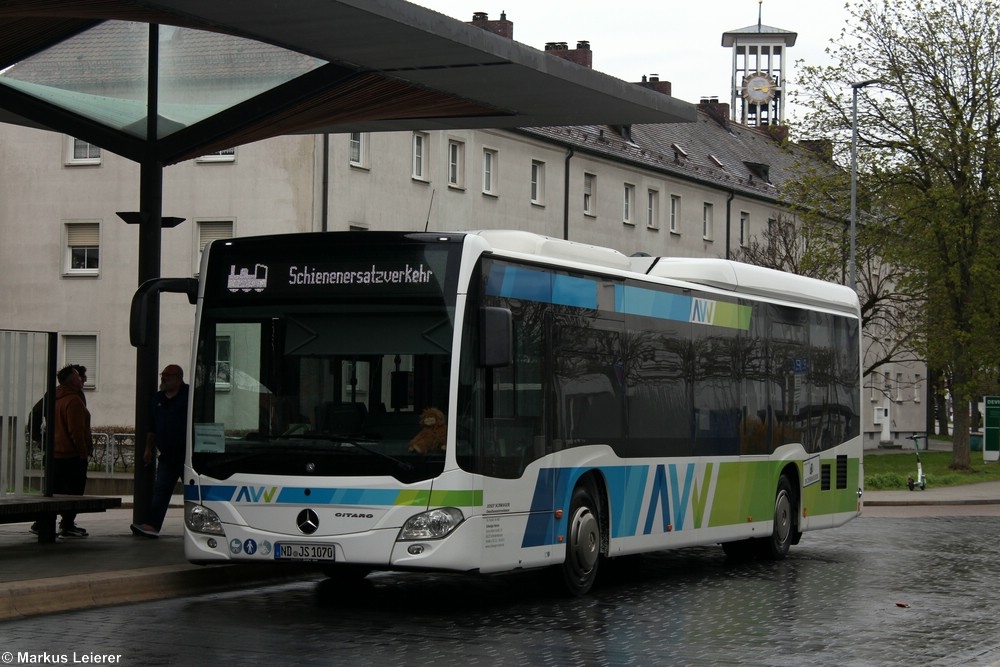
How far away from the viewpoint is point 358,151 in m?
44.9

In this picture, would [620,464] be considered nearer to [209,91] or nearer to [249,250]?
[249,250]

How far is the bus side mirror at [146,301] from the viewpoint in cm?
1287

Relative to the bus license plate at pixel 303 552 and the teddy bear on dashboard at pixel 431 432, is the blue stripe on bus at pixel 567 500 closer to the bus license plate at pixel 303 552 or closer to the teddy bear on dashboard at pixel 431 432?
the teddy bear on dashboard at pixel 431 432

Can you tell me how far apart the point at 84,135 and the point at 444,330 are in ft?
18.7

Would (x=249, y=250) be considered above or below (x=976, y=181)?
below

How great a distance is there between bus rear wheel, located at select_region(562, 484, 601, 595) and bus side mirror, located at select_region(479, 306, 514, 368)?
2036mm

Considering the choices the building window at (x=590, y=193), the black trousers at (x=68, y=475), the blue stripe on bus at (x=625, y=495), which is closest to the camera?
the blue stripe on bus at (x=625, y=495)

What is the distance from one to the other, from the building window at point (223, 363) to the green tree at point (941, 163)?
3792 cm

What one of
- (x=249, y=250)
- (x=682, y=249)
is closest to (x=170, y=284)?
(x=249, y=250)

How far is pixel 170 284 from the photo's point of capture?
13.4 meters

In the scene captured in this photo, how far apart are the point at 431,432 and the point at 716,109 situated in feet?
224

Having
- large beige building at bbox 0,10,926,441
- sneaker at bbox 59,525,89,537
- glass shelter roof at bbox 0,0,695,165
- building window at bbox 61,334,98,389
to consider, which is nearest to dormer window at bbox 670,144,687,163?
large beige building at bbox 0,10,926,441

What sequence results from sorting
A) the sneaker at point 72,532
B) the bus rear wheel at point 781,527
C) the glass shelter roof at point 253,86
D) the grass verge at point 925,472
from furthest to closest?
the grass verge at point 925,472
the bus rear wheel at point 781,527
the sneaker at point 72,532
the glass shelter roof at point 253,86

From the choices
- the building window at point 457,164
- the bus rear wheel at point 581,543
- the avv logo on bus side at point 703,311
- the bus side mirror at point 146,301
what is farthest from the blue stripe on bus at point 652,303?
the building window at point 457,164
